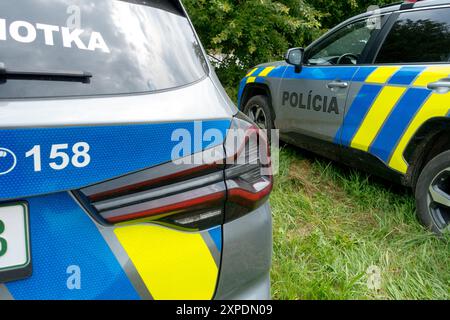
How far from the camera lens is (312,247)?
2.40 meters

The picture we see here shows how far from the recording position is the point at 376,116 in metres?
2.71

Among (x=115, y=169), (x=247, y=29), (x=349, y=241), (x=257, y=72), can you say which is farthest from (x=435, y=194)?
(x=247, y=29)

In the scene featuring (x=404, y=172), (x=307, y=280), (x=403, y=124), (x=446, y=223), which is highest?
(x=403, y=124)

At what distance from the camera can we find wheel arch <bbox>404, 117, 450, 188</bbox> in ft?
7.68

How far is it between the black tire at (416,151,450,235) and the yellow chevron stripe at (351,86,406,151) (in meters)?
0.43

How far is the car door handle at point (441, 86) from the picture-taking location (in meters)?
2.24

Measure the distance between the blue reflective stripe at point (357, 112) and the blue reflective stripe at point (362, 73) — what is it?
8 cm

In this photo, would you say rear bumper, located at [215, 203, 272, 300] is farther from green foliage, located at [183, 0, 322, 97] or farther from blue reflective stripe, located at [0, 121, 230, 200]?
green foliage, located at [183, 0, 322, 97]

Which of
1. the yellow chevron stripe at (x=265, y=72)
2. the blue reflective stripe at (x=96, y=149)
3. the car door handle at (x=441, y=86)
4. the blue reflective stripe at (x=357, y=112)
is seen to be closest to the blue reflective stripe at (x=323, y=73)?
the blue reflective stripe at (x=357, y=112)

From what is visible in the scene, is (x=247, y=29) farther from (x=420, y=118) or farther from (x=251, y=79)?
(x=420, y=118)
